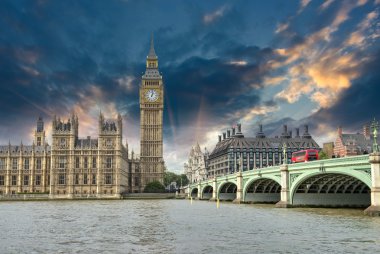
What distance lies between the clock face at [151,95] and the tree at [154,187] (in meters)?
36.4

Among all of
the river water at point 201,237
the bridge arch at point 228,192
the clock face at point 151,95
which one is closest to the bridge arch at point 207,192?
the bridge arch at point 228,192

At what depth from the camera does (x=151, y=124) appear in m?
180

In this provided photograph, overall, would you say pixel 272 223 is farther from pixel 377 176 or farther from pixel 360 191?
pixel 360 191

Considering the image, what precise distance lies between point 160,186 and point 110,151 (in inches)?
846

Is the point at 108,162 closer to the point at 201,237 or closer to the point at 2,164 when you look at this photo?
the point at 2,164

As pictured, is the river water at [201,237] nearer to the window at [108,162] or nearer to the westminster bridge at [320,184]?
the westminster bridge at [320,184]

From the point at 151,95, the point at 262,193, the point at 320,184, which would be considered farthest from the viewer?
the point at 151,95

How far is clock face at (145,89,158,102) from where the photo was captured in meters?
183

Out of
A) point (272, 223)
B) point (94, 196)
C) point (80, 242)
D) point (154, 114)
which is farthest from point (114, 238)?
point (154, 114)

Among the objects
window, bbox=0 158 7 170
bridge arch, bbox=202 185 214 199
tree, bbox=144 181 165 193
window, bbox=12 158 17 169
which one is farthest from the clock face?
window, bbox=0 158 7 170

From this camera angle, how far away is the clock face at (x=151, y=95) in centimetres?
18325

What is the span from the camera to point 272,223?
150 feet

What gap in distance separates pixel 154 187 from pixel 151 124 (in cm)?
3012

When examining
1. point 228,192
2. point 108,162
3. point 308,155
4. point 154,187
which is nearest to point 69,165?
point 108,162
